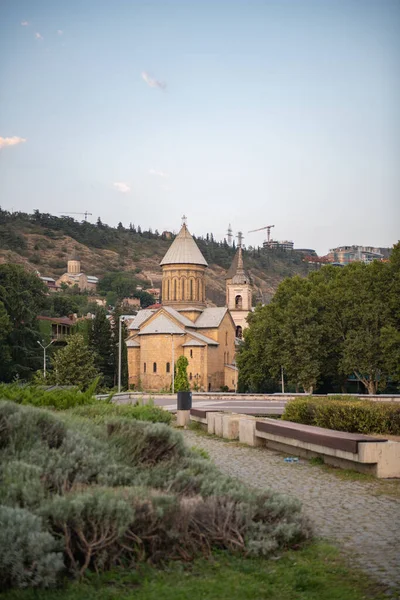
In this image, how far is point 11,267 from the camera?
6331 cm

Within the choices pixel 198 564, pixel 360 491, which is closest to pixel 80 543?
pixel 198 564

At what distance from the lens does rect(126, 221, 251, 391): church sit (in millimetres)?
60750

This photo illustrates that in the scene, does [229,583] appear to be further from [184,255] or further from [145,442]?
[184,255]

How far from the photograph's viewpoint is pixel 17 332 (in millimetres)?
59281

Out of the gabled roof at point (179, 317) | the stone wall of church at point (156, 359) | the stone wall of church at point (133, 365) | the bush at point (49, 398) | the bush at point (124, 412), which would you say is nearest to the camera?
the bush at point (124, 412)

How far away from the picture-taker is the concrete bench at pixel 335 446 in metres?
10.7

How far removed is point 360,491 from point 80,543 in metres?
5.18

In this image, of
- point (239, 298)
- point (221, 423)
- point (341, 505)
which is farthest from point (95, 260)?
point (341, 505)

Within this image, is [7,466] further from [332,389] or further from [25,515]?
[332,389]

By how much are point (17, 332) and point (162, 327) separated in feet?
38.0

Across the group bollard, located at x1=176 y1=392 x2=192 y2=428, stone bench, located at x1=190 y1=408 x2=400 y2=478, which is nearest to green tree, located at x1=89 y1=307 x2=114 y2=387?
bollard, located at x1=176 y1=392 x2=192 y2=428

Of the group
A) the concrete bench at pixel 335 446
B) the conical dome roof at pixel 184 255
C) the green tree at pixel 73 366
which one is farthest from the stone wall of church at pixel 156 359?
the concrete bench at pixel 335 446

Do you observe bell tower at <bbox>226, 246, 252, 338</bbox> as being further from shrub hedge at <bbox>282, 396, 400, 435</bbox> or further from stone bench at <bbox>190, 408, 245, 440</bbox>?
shrub hedge at <bbox>282, 396, 400, 435</bbox>

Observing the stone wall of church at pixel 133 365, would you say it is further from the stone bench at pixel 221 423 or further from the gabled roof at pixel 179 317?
the stone bench at pixel 221 423
